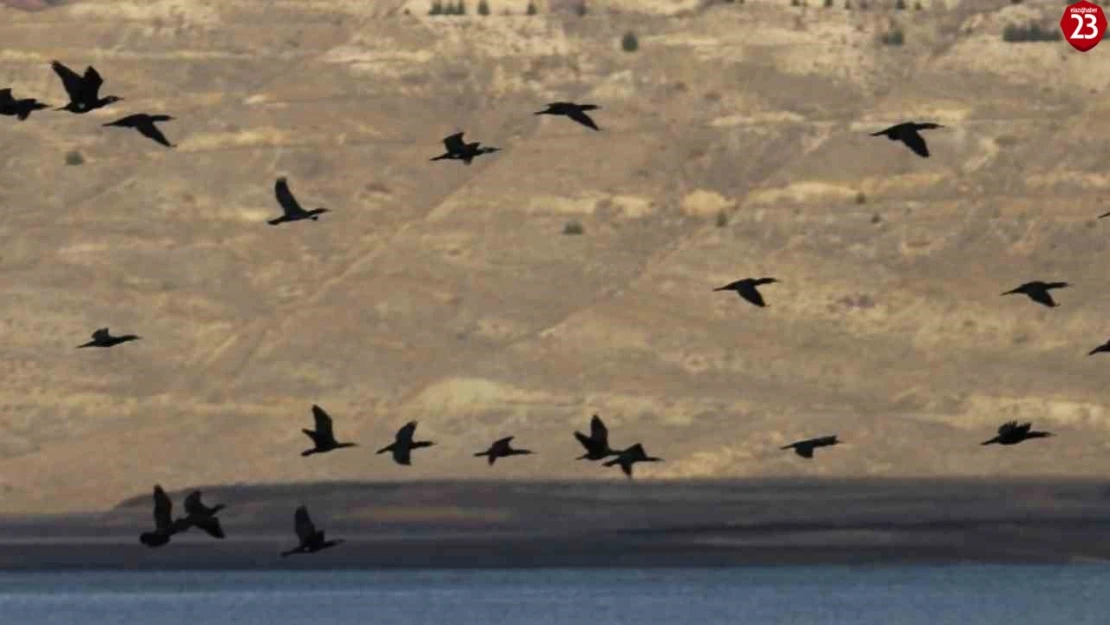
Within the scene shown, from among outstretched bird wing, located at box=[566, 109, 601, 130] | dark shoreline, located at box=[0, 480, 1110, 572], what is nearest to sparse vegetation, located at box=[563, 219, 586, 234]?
dark shoreline, located at box=[0, 480, 1110, 572]

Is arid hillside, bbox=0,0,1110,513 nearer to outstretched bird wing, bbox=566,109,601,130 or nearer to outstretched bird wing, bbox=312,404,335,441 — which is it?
outstretched bird wing, bbox=566,109,601,130

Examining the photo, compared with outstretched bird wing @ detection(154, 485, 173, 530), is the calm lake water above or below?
below

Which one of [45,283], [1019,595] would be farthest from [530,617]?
[45,283]

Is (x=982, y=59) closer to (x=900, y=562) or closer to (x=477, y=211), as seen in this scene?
(x=477, y=211)

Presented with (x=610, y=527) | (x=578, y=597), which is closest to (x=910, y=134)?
(x=578, y=597)

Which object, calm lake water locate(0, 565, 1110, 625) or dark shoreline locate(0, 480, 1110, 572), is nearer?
calm lake water locate(0, 565, 1110, 625)

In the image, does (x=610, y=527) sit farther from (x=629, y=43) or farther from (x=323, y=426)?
(x=323, y=426)

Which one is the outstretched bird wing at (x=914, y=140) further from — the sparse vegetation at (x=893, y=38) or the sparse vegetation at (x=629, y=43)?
the sparse vegetation at (x=629, y=43)
